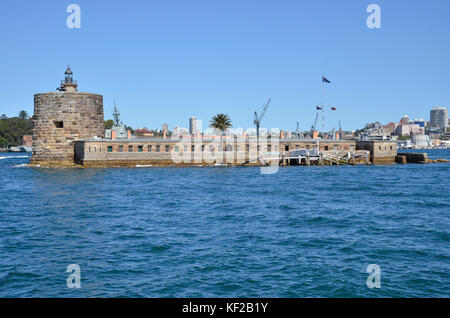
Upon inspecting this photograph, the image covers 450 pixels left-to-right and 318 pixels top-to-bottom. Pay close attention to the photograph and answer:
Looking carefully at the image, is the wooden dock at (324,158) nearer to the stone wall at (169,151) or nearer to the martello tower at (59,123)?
the stone wall at (169,151)

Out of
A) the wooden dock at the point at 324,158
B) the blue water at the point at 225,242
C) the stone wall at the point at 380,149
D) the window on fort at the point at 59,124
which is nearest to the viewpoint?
the blue water at the point at 225,242

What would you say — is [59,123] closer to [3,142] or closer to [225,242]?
[225,242]

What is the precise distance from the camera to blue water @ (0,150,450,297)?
13281 mm

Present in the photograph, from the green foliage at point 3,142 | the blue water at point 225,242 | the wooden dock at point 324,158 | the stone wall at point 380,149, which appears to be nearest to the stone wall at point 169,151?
the wooden dock at point 324,158

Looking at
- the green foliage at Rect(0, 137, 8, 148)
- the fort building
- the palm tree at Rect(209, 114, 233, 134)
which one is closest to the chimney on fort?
the fort building

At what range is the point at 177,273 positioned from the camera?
14.4 m

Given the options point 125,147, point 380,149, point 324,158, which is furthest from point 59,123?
point 380,149

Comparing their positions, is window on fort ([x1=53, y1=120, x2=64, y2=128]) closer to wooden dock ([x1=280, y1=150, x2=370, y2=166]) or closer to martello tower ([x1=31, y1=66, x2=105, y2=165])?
martello tower ([x1=31, y1=66, x2=105, y2=165])

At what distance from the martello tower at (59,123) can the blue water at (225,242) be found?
1077 inches

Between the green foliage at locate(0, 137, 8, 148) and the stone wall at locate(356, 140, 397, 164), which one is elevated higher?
the green foliage at locate(0, 137, 8, 148)

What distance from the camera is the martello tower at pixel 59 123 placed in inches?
2453

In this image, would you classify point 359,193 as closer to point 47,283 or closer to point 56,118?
point 47,283
